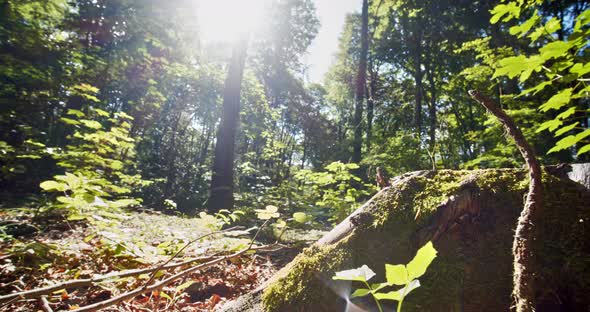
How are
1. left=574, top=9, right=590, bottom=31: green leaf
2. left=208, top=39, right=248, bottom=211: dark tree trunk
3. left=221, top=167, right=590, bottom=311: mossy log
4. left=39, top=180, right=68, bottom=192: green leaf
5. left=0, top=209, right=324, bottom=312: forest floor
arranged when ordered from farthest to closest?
left=208, top=39, right=248, bottom=211: dark tree trunk, left=39, top=180, right=68, bottom=192: green leaf, left=0, top=209, right=324, bottom=312: forest floor, left=574, top=9, right=590, bottom=31: green leaf, left=221, top=167, right=590, bottom=311: mossy log

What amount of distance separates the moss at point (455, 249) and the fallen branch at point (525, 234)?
0.39 meters

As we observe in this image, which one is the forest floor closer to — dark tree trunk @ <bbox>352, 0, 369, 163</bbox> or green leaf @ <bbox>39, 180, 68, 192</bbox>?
green leaf @ <bbox>39, 180, 68, 192</bbox>

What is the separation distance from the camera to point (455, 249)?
4.08 ft

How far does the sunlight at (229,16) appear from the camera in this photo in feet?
23.4

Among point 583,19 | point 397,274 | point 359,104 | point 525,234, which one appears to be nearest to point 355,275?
point 397,274

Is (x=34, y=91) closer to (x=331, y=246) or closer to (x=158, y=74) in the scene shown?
(x=158, y=74)

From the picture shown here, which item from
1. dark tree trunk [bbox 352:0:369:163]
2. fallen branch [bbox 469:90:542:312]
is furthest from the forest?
dark tree trunk [bbox 352:0:369:163]

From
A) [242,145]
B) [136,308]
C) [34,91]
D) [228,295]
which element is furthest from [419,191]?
[242,145]

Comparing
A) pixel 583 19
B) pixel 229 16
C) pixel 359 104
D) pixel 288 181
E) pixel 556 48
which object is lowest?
pixel 288 181

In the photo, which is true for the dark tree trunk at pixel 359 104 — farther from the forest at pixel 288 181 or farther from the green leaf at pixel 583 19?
the green leaf at pixel 583 19

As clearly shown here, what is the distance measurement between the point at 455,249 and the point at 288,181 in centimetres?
741

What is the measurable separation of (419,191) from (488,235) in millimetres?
373

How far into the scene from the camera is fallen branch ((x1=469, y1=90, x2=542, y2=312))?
0.69 metres

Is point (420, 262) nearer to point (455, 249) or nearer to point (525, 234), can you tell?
point (525, 234)
